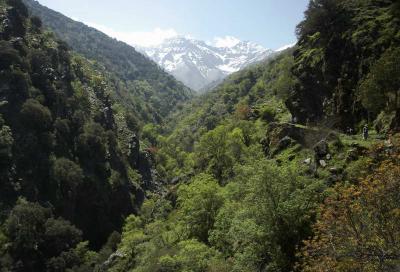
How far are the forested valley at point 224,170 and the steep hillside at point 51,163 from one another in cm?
29

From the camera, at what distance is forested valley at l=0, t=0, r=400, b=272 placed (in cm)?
2160

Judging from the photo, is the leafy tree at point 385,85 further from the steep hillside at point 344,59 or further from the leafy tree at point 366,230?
the leafy tree at point 366,230

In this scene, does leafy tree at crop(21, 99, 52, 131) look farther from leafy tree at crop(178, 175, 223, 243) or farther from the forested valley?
leafy tree at crop(178, 175, 223, 243)

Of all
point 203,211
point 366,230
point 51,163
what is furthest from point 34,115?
point 366,230

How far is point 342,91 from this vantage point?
2227 inches

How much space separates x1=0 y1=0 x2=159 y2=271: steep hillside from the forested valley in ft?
0.94

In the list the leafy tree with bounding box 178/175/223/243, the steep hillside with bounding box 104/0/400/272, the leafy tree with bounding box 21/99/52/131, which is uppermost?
the leafy tree with bounding box 21/99/52/131

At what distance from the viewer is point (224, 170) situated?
218 feet

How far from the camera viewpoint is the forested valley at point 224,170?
21.6 meters

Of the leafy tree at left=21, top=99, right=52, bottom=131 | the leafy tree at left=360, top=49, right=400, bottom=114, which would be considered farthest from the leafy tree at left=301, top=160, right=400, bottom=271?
the leafy tree at left=21, top=99, right=52, bottom=131

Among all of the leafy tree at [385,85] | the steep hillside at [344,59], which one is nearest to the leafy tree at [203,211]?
the leafy tree at [385,85]

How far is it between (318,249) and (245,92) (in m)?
178

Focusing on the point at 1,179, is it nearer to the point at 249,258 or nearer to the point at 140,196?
the point at 140,196

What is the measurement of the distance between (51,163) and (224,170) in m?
42.3
